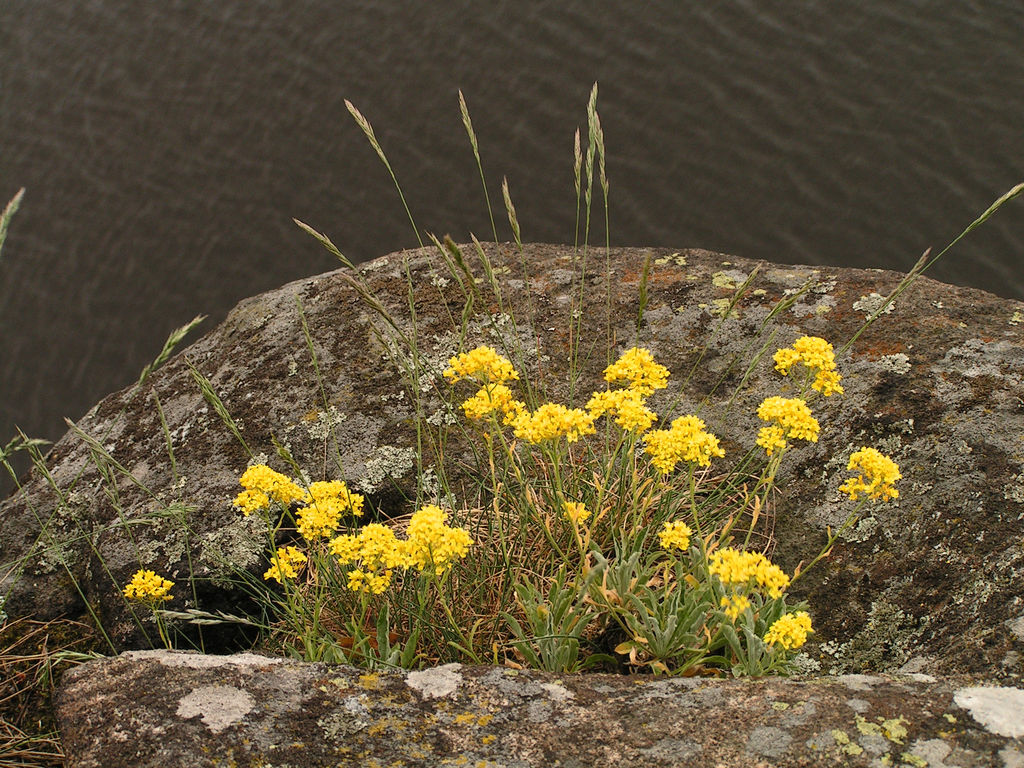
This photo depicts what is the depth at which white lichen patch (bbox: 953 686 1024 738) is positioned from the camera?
210 centimetres

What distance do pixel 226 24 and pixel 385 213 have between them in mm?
4373

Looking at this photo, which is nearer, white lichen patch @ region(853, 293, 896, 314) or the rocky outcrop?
the rocky outcrop

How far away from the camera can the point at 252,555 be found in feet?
12.9

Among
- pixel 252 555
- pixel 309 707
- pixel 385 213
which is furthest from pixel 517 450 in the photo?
pixel 385 213

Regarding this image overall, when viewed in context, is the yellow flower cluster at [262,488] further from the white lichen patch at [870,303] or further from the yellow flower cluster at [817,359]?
the white lichen patch at [870,303]

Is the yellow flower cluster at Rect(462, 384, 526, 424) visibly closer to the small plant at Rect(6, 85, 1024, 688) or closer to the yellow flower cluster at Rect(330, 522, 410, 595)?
the small plant at Rect(6, 85, 1024, 688)

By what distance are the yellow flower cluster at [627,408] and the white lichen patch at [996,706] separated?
1248mm

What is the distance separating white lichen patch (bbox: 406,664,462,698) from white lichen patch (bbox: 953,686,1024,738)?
4.47ft

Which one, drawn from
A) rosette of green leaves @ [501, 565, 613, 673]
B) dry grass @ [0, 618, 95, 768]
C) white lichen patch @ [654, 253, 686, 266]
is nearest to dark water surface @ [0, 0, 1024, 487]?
white lichen patch @ [654, 253, 686, 266]

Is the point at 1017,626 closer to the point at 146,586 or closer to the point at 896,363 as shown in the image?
the point at 896,363

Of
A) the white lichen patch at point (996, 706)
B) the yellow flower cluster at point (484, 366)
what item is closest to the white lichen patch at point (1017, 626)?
the white lichen patch at point (996, 706)

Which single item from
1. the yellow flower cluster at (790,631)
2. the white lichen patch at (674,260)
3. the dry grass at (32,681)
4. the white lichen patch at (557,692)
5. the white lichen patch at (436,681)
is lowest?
the dry grass at (32,681)

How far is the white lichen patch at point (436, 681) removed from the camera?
95.4 inches

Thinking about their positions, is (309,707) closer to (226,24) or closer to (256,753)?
(256,753)
